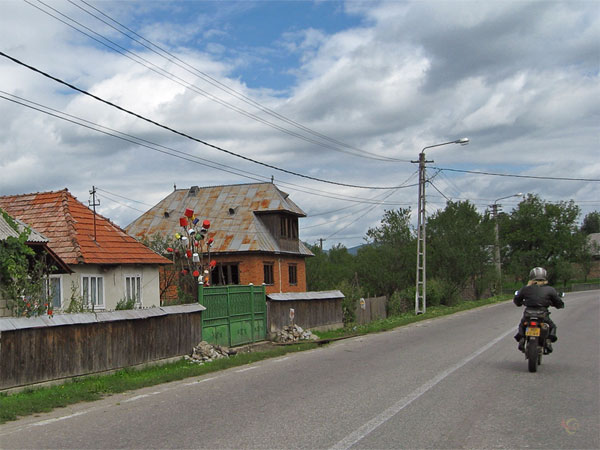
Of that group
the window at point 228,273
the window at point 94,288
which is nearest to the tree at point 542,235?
the window at point 228,273

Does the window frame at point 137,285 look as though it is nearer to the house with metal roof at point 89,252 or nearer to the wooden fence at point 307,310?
the house with metal roof at point 89,252

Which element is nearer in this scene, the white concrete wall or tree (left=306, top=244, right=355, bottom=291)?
the white concrete wall

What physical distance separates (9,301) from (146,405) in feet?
18.7

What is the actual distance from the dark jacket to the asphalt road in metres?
1.17

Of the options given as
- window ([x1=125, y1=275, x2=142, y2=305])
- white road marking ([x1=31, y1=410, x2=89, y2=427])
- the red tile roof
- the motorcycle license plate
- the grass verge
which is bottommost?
the grass verge

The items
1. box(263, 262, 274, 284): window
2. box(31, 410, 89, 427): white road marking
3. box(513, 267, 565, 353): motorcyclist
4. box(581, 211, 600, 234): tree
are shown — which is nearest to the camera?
box(31, 410, 89, 427): white road marking

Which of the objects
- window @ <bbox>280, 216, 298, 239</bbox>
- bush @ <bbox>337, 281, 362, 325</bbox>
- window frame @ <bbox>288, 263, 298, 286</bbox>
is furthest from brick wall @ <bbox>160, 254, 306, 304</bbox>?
bush @ <bbox>337, 281, 362, 325</bbox>

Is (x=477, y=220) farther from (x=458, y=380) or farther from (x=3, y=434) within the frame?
(x=3, y=434)

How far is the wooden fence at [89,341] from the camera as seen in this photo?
36.7 ft

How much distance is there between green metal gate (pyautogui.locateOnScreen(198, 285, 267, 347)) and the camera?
57.4 ft

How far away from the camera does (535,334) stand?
1088 centimetres

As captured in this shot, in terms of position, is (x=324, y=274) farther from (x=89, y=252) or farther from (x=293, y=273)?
(x=89, y=252)

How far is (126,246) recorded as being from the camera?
25.1 meters

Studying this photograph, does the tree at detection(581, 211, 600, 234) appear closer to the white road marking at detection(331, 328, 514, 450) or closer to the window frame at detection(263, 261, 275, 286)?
the window frame at detection(263, 261, 275, 286)
